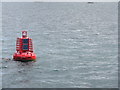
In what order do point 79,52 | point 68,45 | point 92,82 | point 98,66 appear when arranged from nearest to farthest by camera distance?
1. point 92,82
2. point 98,66
3. point 79,52
4. point 68,45

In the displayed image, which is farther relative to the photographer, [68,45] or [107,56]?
[68,45]

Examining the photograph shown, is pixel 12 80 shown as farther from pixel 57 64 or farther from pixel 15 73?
pixel 57 64

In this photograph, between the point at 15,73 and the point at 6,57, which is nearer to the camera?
the point at 15,73

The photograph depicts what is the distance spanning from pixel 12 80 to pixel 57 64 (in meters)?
12.9

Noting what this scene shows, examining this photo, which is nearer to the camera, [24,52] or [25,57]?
[25,57]

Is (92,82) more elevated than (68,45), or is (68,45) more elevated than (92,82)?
(68,45)

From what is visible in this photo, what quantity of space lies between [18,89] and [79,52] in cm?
3017

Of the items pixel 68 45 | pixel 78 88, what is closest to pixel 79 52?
pixel 68 45

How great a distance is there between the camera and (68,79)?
52.7m

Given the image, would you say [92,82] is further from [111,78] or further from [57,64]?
[57,64]

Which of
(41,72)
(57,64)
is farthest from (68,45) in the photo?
(41,72)

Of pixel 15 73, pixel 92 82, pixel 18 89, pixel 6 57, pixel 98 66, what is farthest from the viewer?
pixel 6 57

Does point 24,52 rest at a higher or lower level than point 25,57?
higher

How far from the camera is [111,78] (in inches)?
2100
